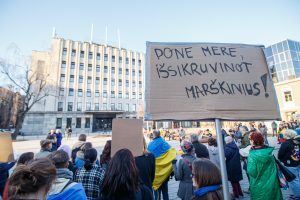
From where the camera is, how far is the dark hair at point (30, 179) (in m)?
1.33

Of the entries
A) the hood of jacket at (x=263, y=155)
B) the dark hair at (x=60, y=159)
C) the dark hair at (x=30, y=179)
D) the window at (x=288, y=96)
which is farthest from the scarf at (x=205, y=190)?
the window at (x=288, y=96)

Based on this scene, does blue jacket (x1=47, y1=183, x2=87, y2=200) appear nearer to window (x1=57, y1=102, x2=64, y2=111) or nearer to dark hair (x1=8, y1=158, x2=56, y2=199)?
dark hair (x1=8, y1=158, x2=56, y2=199)

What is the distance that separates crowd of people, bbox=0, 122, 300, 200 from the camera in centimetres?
151

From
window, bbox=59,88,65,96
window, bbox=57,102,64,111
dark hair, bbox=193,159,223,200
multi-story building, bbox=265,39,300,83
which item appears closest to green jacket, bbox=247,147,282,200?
dark hair, bbox=193,159,223,200

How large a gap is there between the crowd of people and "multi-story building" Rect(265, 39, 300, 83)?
3831 cm

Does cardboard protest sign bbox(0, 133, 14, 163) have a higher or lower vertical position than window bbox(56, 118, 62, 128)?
lower

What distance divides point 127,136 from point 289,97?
113 feet

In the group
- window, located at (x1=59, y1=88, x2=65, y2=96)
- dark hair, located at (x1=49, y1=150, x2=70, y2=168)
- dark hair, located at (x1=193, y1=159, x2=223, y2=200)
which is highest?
window, located at (x1=59, y1=88, x2=65, y2=96)

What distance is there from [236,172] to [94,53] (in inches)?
1986

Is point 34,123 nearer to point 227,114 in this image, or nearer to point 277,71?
point 227,114

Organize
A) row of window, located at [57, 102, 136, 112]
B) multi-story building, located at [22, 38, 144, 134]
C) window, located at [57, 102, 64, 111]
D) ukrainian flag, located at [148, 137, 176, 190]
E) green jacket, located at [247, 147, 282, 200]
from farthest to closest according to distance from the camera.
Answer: row of window, located at [57, 102, 136, 112], window, located at [57, 102, 64, 111], multi-story building, located at [22, 38, 144, 134], ukrainian flag, located at [148, 137, 176, 190], green jacket, located at [247, 147, 282, 200]

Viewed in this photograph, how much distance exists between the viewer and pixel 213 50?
2223 millimetres

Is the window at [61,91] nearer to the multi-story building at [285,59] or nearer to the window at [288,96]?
the window at [288,96]

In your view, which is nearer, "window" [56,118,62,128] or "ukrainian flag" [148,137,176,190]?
"ukrainian flag" [148,137,176,190]
